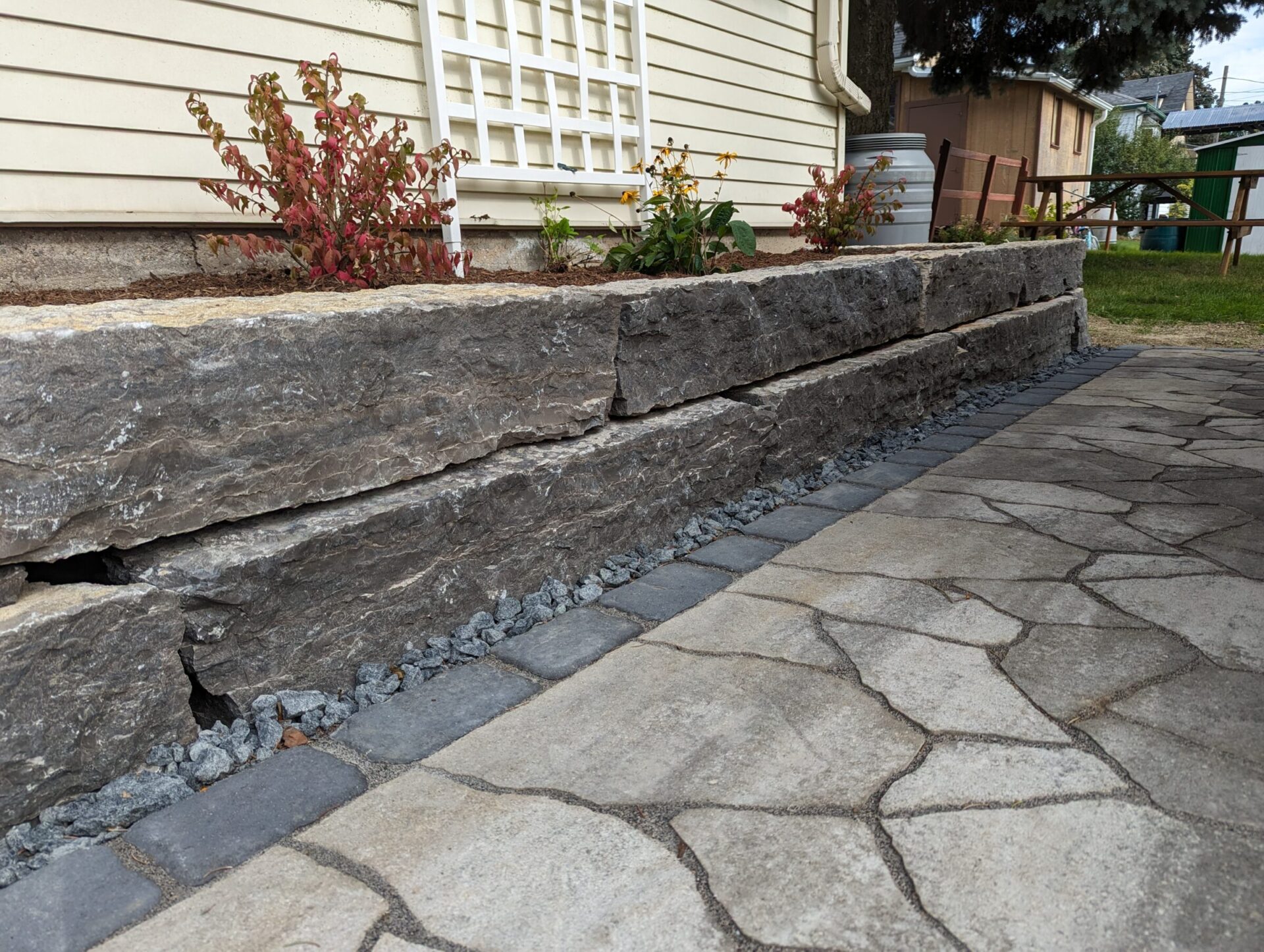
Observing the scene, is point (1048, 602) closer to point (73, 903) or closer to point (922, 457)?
point (922, 457)

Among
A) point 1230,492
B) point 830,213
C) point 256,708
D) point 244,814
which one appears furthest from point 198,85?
point 1230,492

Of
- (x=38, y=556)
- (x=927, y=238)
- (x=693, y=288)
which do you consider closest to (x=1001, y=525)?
(x=693, y=288)

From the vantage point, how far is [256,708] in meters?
1.76

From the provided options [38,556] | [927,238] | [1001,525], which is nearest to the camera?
[38,556]

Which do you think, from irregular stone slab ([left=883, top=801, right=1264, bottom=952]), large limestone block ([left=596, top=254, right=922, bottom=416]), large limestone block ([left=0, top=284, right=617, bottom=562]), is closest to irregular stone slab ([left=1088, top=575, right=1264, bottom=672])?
irregular stone slab ([left=883, top=801, right=1264, bottom=952])

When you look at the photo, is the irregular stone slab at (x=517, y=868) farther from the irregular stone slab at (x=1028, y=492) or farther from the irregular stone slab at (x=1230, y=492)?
the irregular stone slab at (x=1230, y=492)

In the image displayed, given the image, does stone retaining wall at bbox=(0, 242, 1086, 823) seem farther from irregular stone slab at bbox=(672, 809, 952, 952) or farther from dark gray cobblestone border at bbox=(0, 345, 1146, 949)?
irregular stone slab at bbox=(672, 809, 952, 952)

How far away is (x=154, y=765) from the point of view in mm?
1604

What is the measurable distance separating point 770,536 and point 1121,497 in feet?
4.17

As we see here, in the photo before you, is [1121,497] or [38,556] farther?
[1121,497]

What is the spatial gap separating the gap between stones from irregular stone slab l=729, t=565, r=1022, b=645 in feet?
1.25

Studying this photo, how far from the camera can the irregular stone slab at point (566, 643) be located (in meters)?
1.98

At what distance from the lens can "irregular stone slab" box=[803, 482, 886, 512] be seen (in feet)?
10.1

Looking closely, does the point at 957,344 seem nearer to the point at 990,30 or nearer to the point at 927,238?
the point at 927,238
